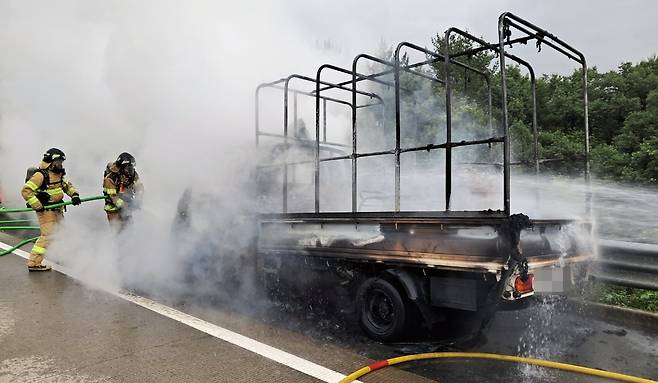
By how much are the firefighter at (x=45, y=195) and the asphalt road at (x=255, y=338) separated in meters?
1.48

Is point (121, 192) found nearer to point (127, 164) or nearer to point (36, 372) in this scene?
point (127, 164)

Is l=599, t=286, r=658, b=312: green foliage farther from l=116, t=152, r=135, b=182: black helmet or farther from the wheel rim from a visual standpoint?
l=116, t=152, r=135, b=182: black helmet

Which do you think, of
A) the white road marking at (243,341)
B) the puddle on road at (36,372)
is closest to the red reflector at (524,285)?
the white road marking at (243,341)

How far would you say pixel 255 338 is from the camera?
14.0 feet

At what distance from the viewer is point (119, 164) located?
24.3 ft

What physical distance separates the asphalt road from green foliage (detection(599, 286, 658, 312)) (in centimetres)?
25

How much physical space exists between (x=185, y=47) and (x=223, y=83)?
0.94 m

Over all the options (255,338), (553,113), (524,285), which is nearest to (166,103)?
(255,338)

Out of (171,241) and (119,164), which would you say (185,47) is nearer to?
(119,164)

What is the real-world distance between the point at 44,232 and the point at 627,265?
793 centimetres

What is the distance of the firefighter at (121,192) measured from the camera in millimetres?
7484

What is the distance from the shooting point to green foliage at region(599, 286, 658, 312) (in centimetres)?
514

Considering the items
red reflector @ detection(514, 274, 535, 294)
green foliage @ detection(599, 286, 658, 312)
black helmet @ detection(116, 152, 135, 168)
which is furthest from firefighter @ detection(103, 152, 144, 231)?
green foliage @ detection(599, 286, 658, 312)

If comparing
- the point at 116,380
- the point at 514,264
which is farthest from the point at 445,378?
the point at 116,380
